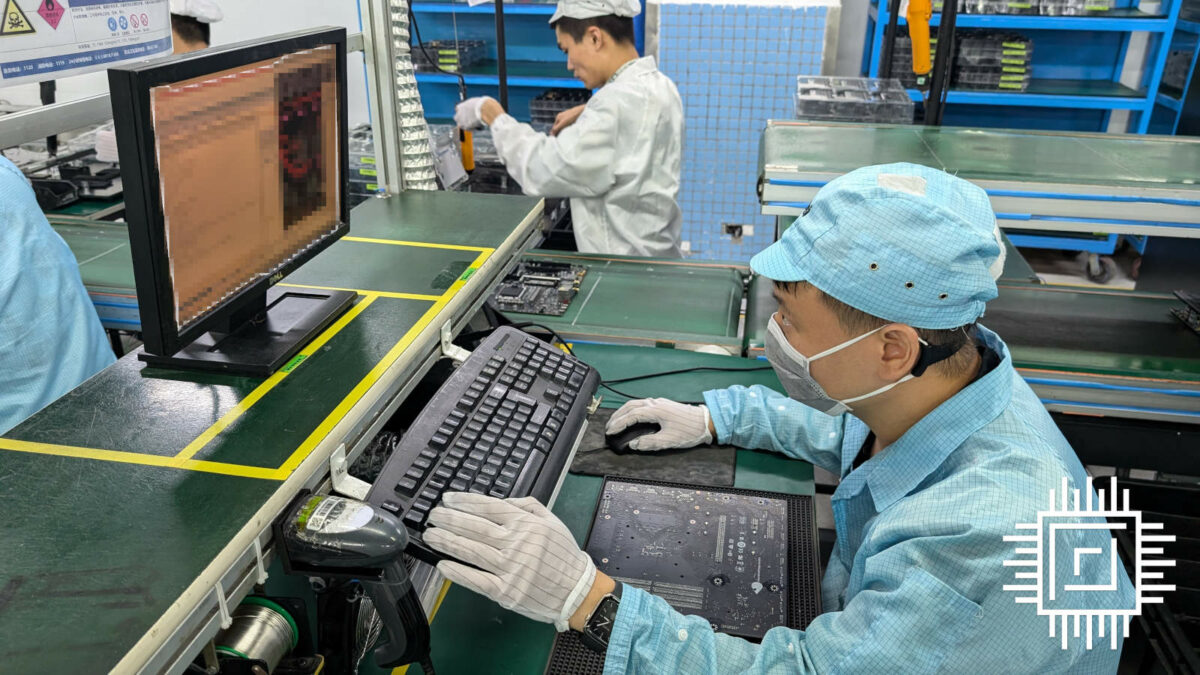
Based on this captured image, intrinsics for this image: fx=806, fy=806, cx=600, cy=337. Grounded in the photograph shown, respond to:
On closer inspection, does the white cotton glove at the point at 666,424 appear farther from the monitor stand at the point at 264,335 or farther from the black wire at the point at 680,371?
the monitor stand at the point at 264,335

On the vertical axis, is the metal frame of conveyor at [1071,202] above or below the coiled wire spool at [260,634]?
above

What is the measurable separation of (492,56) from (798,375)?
14.0 ft

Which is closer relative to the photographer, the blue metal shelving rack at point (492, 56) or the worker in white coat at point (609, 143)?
the worker in white coat at point (609, 143)

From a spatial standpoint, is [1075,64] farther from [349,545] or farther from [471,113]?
[349,545]

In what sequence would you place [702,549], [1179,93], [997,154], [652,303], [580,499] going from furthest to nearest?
[1179,93]
[652,303]
[997,154]
[580,499]
[702,549]

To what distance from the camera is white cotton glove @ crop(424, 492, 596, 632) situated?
92 cm

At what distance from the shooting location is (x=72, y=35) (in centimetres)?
160

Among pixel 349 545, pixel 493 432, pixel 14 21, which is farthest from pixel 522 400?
pixel 14 21

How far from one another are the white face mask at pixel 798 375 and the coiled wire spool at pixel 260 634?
0.70 metres

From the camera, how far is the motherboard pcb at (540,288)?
76.6 inches

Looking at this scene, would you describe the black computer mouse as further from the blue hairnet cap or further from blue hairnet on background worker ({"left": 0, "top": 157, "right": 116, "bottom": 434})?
blue hairnet on background worker ({"left": 0, "top": 157, "right": 116, "bottom": 434})

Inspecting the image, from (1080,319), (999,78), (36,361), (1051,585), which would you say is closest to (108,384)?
(36,361)

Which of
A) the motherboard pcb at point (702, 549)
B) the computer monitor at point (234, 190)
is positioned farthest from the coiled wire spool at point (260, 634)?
the motherboard pcb at point (702, 549)
